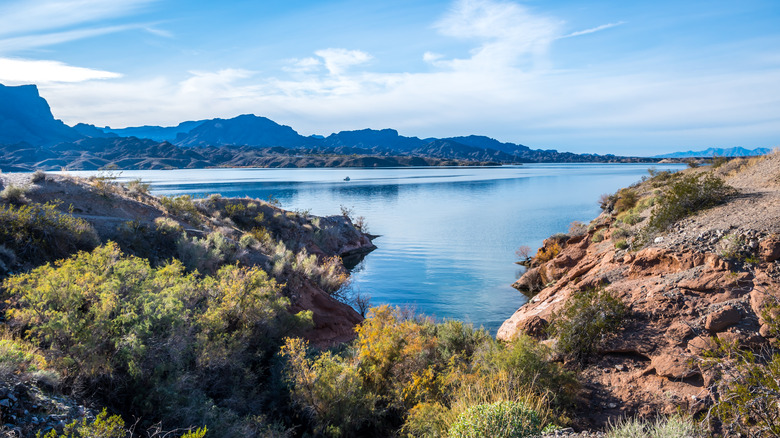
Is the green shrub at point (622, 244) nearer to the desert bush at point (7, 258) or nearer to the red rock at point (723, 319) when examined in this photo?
the red rock at point (723, 319)

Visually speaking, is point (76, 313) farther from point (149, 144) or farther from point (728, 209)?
point (149, 144)

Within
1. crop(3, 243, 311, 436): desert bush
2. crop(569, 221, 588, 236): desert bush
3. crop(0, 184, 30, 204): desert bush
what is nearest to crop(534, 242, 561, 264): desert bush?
crop(569, 221, 588, 236): desert bush

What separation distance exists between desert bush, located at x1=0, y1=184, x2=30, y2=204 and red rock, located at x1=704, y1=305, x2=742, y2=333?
19120mm

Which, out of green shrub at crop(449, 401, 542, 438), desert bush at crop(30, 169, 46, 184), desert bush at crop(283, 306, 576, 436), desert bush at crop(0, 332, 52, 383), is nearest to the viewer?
desert bush at crop(0, 332, 52, 383)

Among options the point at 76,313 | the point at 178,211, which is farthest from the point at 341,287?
the point at 76,313

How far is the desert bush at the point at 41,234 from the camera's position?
10711 mm

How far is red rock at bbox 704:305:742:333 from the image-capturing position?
8414 millimetres

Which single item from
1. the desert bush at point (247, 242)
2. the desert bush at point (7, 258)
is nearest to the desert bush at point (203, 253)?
the desert bush at point (247, 242)

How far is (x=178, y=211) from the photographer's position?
2091cm

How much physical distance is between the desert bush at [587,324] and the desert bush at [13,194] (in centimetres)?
1649

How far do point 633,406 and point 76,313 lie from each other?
9.88 metres

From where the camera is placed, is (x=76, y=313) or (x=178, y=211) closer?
(x=76, y=313)

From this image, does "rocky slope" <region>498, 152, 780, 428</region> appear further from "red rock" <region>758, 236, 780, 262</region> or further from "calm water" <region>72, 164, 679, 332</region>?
"calm water" <region>72, 164, 679, 332</region>

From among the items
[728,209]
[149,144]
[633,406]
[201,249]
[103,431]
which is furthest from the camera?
[149,144]
